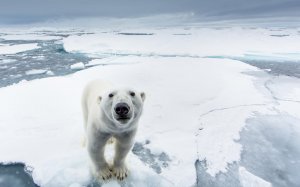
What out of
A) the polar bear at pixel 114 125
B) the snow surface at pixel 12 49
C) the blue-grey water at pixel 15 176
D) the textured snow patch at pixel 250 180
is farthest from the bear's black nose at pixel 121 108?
the snow surface at pixel 12 49

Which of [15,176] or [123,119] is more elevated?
[123,119]

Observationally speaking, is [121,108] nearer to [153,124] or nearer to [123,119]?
[123,119]

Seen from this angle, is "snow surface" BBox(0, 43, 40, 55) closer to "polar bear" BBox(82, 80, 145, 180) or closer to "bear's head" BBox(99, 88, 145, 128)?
"polar bear" BBox(82, 80, 145, 180)

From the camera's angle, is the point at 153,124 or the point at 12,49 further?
the point at 12,49

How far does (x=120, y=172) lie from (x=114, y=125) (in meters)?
0.65

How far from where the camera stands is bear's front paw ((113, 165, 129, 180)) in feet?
8.96

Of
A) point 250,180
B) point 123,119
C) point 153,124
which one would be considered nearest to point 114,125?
point 123,119

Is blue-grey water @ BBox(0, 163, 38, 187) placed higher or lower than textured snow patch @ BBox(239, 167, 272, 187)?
lower

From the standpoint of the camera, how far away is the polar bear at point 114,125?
2056 millimetres

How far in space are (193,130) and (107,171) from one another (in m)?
1.51

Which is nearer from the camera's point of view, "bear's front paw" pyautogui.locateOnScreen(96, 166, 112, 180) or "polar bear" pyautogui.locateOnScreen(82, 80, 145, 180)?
"polar bear" pyautogui.locateOnScreen(82, 80, 145, 180)

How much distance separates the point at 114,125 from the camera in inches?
89.5

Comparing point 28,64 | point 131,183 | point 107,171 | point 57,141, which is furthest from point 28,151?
point 28,64

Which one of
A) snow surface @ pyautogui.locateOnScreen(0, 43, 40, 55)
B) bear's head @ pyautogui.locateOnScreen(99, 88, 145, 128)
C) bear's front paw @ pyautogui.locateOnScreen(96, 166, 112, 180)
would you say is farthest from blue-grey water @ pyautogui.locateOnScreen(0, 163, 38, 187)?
snow surface @ pyautogui.locateOnScreen(0, 43, 40, 55)
